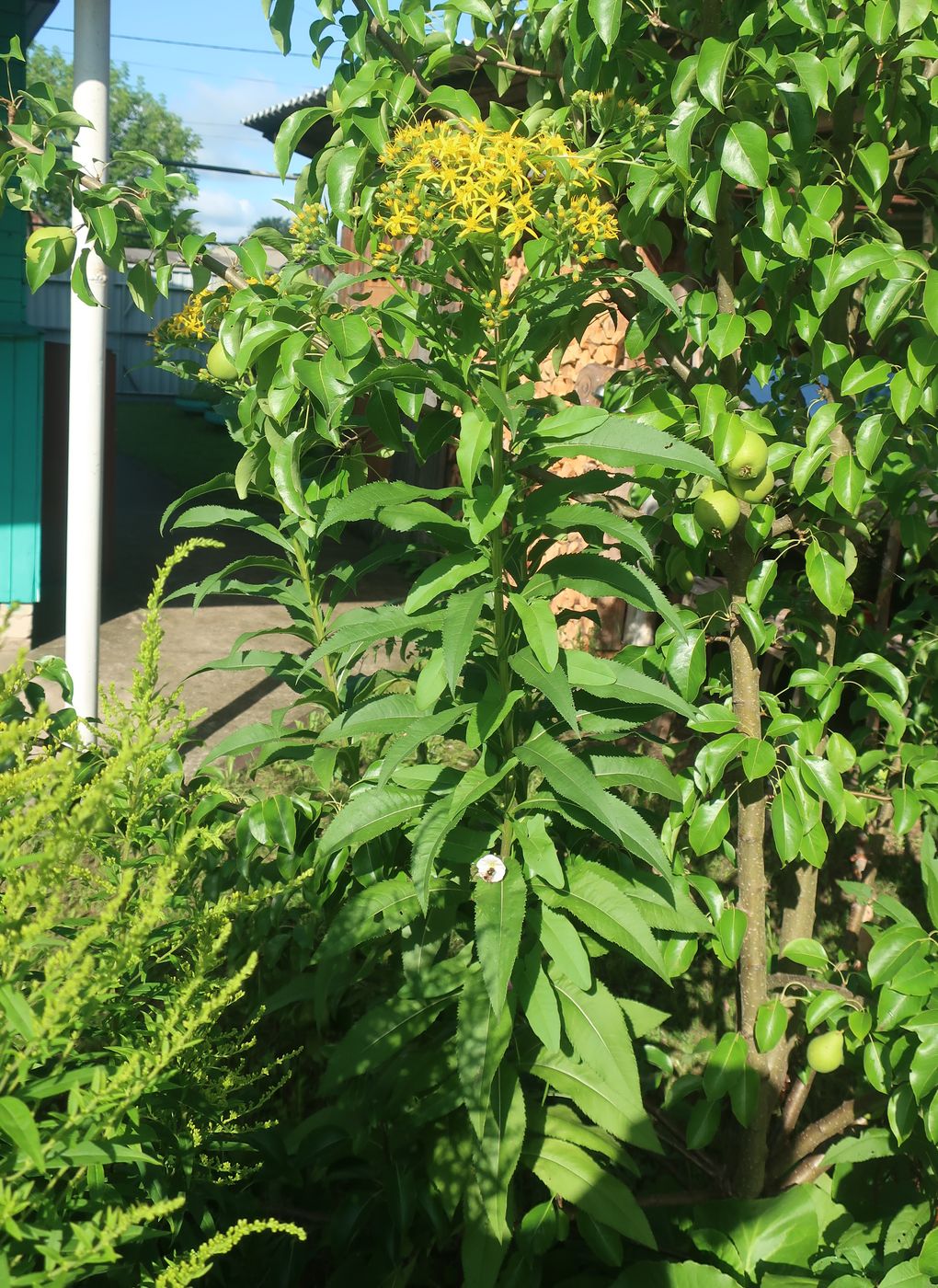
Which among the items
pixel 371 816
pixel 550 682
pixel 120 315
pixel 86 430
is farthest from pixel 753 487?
pixel 120 315

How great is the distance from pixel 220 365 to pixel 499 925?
1.17m

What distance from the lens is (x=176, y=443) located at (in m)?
21.0

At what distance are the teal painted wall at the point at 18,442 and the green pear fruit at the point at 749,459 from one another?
589 centimetres

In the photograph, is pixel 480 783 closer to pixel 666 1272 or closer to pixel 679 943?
pixel 679 943

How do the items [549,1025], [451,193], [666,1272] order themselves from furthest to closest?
[666,1272], [549,1025], [451,193]

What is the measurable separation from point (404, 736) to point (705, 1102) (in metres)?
1.20

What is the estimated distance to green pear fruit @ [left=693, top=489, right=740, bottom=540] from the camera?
7.23ft

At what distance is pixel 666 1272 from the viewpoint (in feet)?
7.34

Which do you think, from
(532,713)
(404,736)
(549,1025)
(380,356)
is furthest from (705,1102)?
(380,356)

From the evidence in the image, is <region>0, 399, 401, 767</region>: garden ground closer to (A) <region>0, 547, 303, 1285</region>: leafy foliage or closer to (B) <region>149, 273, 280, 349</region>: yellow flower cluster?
(B) <region>149, 273, 280, 349</region>: yellow flower cluster

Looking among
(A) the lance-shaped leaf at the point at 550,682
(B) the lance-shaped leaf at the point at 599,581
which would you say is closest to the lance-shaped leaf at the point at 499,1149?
(A) the lance-shaped leaf at the point at 550,682

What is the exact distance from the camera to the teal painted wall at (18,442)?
7.12 metres

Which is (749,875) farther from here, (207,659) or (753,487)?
(207,659)

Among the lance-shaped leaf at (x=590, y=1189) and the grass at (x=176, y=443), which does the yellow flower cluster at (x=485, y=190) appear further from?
the grass at (x=176, y=443)
